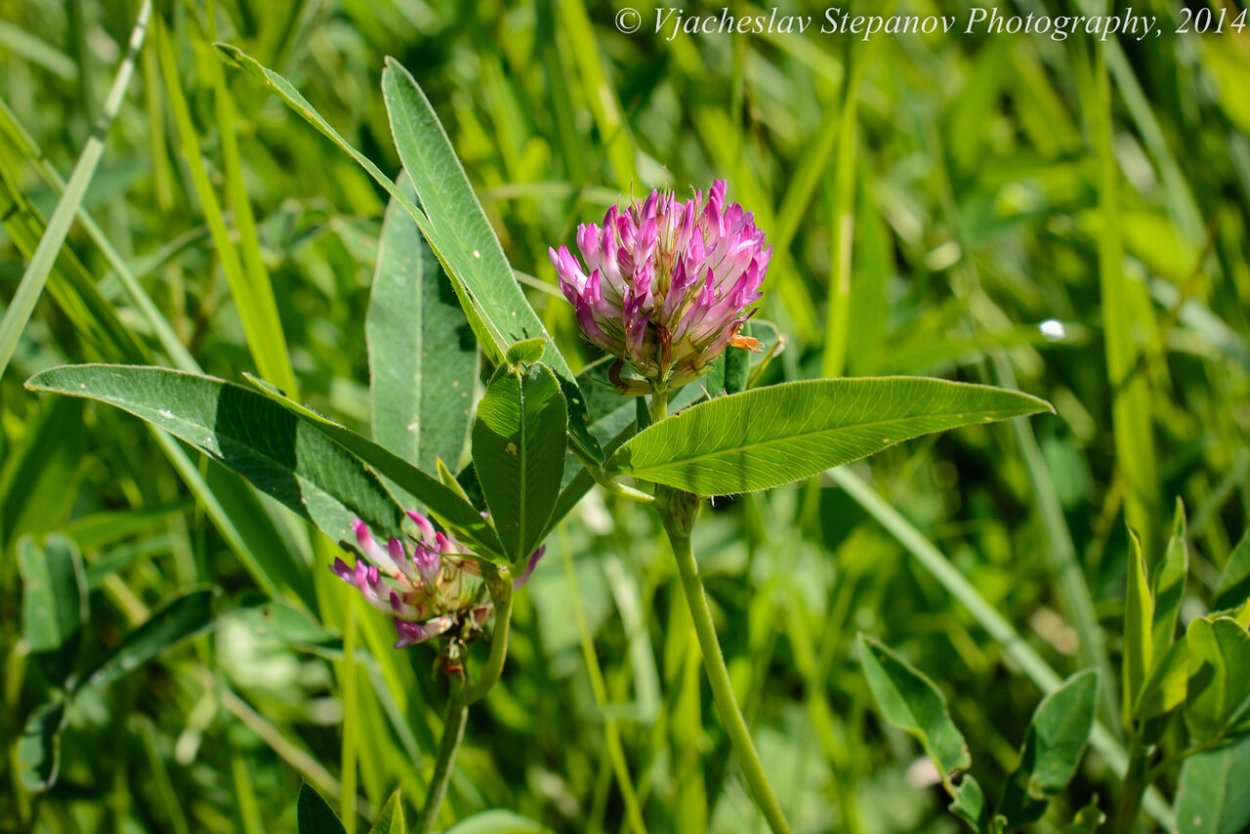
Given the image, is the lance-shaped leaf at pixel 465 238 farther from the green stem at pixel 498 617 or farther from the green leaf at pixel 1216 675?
the green leaf at pixel 1216 675

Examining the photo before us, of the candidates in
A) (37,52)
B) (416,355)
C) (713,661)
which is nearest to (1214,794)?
(713,661)

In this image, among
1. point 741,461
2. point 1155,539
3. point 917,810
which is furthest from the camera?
point 917,810

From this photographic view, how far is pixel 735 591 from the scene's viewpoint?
157 cm

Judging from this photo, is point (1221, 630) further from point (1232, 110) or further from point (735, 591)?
point (1232, 110)

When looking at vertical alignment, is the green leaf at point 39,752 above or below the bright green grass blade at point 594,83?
below

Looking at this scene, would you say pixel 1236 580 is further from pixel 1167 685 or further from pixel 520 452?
pixel 520 452

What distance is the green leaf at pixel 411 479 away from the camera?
0.63 m

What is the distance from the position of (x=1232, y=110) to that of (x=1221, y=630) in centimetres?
161

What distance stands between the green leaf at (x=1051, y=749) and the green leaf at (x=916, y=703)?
46 mm

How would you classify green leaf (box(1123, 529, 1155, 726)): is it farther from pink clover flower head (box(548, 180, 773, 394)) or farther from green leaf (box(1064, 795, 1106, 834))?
pink clover flower head (box(548, 180, 773, 394))

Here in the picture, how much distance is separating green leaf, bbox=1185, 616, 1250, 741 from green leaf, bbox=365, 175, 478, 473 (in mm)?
539

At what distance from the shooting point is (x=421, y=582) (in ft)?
2.45

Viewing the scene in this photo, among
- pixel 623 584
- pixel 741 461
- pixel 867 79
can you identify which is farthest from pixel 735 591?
pixel 867 79

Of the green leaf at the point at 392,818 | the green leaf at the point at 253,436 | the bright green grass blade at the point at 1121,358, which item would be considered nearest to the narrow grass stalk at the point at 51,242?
the green leaf at the point at 253,436
